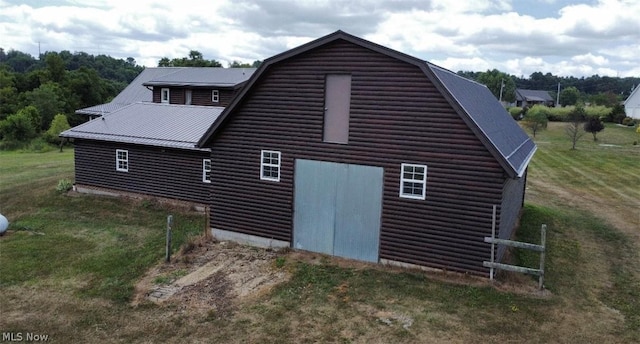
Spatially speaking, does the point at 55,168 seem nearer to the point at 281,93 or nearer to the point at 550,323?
the point at 281,93

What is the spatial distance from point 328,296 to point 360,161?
14.5ft

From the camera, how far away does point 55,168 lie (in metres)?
36.4

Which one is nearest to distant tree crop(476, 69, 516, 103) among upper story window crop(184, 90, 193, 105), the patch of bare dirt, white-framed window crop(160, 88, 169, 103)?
upper story window crop(184, 90, 193, 105)

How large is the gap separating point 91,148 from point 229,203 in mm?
13108

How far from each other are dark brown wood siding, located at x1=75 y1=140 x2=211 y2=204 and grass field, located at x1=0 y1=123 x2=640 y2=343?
200 centimetres

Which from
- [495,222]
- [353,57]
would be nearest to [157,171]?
[353,57]

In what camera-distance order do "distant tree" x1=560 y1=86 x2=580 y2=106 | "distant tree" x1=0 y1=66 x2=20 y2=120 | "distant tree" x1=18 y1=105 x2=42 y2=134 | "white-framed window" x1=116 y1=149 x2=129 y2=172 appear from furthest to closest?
1. "distant tree" x1=560 y1=86 x2=580 y2=106
2. "distant tree" x1=0 y1=66 x2=20 y2=120
3. "distant tree" x1=18 y1=105 x2=42 y2=134
4. "white-framed window" x1=116 y1=149 x2=129 y2=172

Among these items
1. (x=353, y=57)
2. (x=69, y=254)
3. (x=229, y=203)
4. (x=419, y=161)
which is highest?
(x=353, y=57)

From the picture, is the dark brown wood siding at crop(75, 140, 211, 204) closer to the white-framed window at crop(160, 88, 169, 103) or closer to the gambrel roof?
the gambrel roof

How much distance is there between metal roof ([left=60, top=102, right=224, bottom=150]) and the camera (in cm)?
2453

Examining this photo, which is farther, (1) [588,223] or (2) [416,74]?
(1) [588,223]

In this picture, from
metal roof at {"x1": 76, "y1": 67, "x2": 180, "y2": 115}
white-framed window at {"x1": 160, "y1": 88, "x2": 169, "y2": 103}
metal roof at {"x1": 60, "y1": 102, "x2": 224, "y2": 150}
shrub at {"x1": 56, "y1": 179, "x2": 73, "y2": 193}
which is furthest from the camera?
metal roof at {"x1": 76, "y1": 67, "x2": 180, "y2": 115}

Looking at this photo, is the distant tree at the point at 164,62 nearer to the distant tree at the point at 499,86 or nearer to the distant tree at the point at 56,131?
the distant tree at the point at 56,131

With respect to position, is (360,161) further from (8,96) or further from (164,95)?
(8,96)
